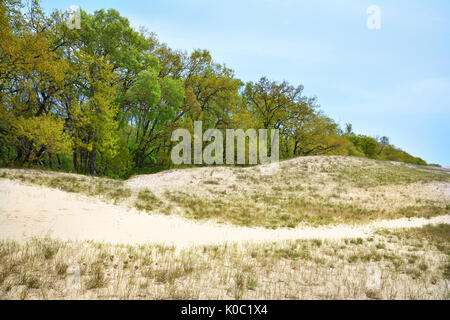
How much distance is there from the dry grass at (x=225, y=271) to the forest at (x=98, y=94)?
18420 mm

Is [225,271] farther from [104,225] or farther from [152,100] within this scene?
[152,100]

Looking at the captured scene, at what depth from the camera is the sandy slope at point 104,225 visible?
11.0 metres

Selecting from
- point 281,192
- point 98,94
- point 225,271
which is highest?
point 98,94

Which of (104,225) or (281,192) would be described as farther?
(281,192)

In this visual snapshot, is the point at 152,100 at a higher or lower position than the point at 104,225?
higher

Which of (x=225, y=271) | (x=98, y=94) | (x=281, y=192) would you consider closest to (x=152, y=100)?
(x=98, y=94)

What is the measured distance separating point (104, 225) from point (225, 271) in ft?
25.7

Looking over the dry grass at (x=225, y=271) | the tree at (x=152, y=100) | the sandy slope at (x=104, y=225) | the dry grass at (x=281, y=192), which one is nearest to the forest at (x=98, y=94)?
the tree at (x=152, y=100)

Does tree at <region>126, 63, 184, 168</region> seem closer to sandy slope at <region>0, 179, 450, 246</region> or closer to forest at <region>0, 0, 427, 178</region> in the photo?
forest at <region>0, 0, 427, 178</region>

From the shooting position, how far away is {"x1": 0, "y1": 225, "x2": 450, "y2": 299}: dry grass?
575cm

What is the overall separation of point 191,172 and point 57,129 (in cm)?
1342

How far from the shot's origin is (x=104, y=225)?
41.7 ft

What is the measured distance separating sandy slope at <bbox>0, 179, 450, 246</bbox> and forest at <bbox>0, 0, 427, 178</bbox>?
31.8ft
